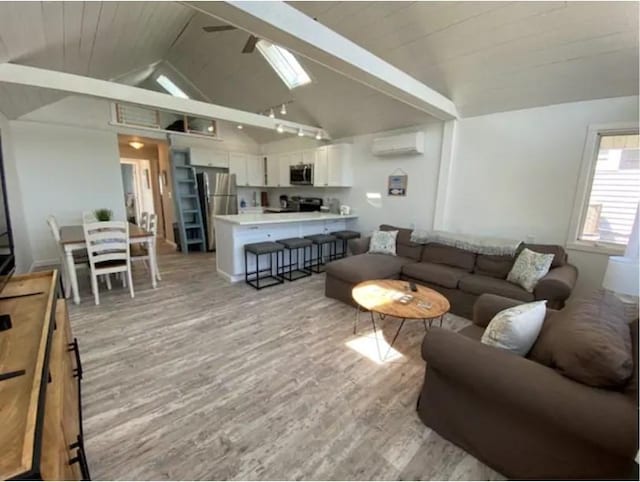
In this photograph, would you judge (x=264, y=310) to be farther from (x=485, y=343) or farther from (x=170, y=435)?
(x=485, y=343)

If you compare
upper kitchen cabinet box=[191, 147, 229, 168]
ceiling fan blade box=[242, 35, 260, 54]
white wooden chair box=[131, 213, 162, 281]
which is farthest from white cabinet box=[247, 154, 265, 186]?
ceiling fan blade box=[242, 35, 260, 54]

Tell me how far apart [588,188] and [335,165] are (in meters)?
3.80

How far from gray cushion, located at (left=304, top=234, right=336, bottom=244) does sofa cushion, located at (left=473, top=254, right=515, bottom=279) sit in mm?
2250

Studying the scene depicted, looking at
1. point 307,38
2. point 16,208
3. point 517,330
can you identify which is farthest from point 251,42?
point 16,208

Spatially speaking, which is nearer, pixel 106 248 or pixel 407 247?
pixel 106 248

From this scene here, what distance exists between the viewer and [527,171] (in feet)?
11.6

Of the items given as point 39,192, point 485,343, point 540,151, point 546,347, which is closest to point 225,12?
point 485,343

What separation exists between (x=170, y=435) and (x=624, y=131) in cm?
482

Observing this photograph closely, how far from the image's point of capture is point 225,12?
1.66 meters

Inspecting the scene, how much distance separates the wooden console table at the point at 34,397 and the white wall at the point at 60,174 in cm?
474

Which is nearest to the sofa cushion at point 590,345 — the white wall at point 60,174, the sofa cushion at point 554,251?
the sofa cushion at point 554,251

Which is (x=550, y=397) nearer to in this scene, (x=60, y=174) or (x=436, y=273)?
(x=436, y=273)

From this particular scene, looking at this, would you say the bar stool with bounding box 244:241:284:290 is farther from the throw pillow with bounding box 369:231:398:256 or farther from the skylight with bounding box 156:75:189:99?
the skylight with bounding box 156:75:189:99

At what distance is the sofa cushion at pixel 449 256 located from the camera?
12.0 feet
